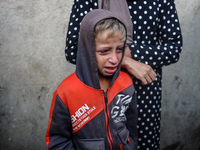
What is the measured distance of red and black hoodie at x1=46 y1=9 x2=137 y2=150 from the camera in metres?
1.29

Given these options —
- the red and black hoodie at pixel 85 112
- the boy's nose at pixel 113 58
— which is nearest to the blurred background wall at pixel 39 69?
the red and black hoodie at pixel 85 112

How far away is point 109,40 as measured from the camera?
121cm

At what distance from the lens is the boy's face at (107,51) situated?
1214mm

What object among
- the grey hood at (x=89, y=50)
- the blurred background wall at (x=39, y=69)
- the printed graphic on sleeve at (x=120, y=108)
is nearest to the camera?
the grey hood at (x=89, y=50)

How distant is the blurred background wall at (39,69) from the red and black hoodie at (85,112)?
1191 mm

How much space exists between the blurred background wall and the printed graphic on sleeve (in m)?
1.22

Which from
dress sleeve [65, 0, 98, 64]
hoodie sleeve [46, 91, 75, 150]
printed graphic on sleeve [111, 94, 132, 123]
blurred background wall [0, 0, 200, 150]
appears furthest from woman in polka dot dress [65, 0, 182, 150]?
blurred background wall [0, 0, 200, 150]

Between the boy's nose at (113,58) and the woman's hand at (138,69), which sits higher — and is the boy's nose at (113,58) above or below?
above

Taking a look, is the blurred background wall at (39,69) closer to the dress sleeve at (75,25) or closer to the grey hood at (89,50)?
the dress sleeve at (75,25)

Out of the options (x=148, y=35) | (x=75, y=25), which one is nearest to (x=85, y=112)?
(x=75, y=25)

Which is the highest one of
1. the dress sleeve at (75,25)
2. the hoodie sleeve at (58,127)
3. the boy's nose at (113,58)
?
the dress sleeve at (75,25)

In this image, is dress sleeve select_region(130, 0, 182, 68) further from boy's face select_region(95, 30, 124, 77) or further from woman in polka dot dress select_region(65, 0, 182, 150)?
boy's face select_region(95, 30, 124, 77)

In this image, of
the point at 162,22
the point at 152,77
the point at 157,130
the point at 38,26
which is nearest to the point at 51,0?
the point at 38,26

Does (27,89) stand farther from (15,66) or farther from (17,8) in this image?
(17,8)
